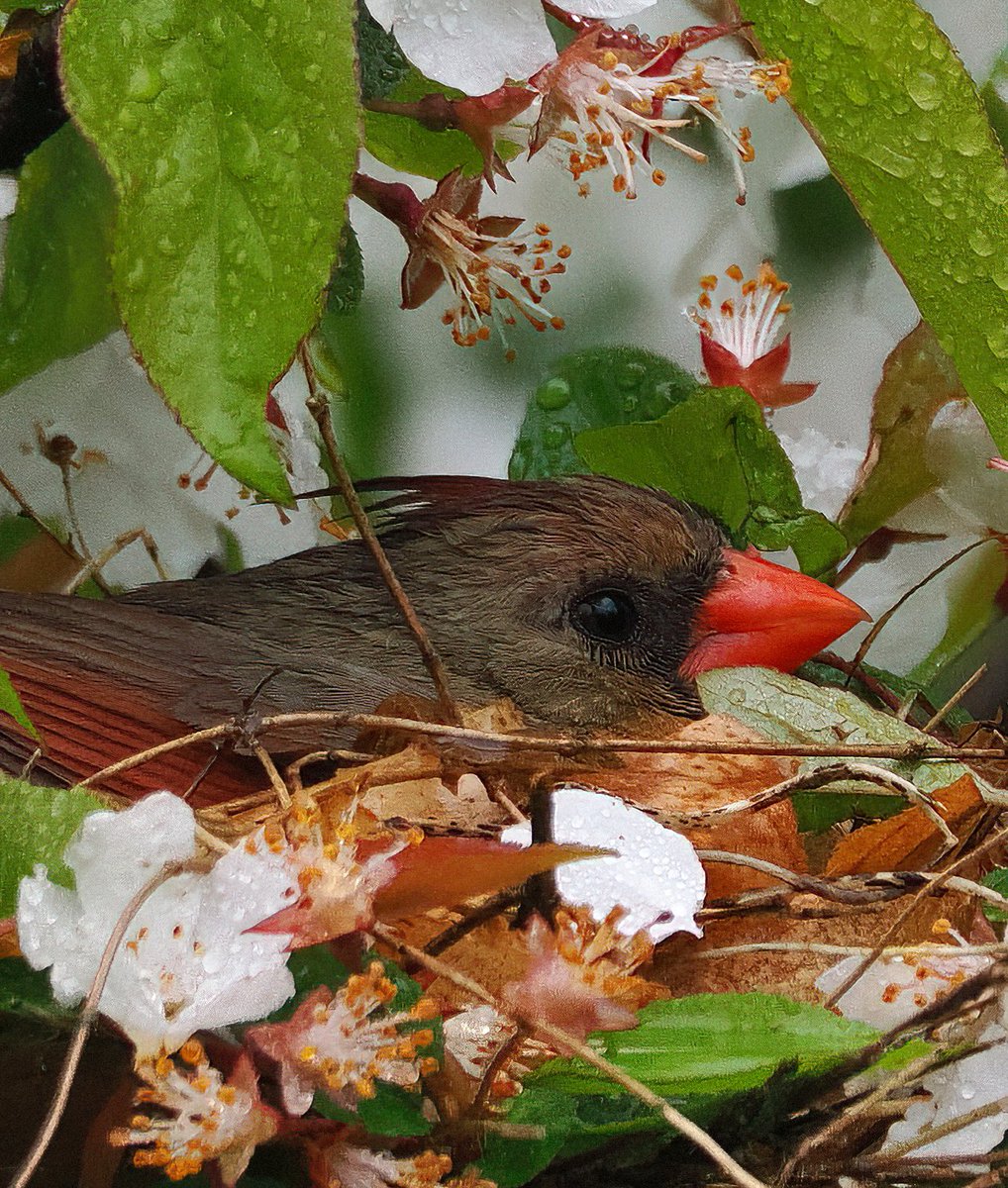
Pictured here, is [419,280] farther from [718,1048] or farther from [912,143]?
[718,1048]

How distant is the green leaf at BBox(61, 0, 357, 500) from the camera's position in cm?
48

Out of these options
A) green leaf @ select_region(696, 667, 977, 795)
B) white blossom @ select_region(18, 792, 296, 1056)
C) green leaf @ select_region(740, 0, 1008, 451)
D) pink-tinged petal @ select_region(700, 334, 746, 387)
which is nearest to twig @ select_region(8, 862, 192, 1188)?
white blossom @ select_region(18, 792, 296, 1056)

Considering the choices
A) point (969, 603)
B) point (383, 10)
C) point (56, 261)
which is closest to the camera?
point (383, 10)

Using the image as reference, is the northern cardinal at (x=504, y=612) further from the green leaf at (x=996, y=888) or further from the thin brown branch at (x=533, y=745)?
the green leaf at (x=996, y=888)

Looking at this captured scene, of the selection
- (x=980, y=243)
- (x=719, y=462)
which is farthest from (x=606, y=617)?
(x=980, y=243)

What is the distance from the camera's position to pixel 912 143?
25.8 inches

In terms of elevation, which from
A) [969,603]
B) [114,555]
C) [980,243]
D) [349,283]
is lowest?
[114,555]

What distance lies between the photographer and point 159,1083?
1.37 ft

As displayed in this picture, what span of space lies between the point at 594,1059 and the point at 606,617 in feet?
1.55

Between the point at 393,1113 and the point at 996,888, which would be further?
the point at 996,888

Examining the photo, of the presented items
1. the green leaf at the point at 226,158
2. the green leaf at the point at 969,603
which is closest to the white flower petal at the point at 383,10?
the green leaf at the point at 226,158

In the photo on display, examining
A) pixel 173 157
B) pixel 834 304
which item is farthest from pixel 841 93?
pixel 173 157

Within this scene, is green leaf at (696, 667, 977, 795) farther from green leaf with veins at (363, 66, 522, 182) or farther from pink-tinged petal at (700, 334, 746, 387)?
green leaf with veins at (363, 66, 522, 182)

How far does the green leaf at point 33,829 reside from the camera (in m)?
0.44
